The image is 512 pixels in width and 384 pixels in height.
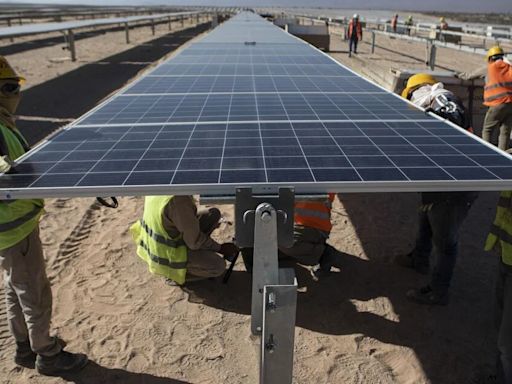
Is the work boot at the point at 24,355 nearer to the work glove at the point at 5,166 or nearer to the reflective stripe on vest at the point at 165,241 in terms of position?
the reflective stripe on vest at the point at 165,241

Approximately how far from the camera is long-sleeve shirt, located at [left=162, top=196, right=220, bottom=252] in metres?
3.77

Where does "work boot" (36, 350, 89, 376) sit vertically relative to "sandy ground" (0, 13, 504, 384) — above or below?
above

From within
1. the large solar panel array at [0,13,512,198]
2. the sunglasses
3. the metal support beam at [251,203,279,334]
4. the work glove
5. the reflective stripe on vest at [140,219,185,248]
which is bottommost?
the reflective stripe on vest at [140,219,185,248]

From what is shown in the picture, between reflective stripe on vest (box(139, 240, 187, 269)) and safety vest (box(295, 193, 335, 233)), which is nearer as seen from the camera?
reflective stripe on vest (box(139, 240, 187, 269))

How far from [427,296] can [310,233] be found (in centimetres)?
128

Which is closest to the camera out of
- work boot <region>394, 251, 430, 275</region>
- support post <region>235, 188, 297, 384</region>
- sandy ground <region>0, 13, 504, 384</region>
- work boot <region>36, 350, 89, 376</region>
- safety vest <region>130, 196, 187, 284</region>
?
support post <region>235, 188, 297, 384</region>

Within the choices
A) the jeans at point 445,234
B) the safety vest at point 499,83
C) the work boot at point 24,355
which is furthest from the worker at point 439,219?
the work boot at point 24,355

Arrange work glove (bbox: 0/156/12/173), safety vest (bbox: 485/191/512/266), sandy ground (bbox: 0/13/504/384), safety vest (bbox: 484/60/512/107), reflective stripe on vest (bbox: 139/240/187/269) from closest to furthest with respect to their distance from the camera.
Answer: work glove (bbox: 0/156/12/173) < safety vest (bbox: 485/191/512/266) < sandy ground (bbox: 0/13/504/384) < reflective stripe on vest (bbox: 139/240/187/269) < safety vest (bbox: 484/60/512/107)

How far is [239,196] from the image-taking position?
192 cm

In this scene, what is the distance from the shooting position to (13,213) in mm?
2875

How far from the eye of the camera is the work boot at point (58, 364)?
3.32 meters

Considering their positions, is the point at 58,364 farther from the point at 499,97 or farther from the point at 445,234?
the point at 499,97

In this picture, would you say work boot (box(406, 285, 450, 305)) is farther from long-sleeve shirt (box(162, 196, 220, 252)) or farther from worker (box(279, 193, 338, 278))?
long-sleeve shirt (box(162, 196, 220, 252))

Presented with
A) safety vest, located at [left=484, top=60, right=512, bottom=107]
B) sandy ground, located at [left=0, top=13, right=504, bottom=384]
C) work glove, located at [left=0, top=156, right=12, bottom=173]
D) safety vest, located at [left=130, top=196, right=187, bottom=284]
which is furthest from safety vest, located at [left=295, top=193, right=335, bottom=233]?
safety vest, located at [left=484, top=60, right=512, bottom=107]
